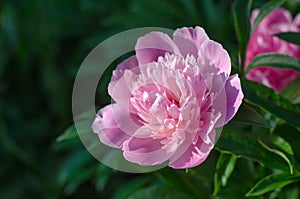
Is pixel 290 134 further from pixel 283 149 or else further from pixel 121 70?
pixel 121 70

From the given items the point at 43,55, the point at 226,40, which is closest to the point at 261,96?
the point at 226,40

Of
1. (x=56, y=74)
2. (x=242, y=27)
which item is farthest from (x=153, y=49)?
(x=56, y=74)

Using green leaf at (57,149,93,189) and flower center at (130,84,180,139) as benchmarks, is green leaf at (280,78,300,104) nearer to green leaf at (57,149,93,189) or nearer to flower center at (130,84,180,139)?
flower center at (130,84,180,139)

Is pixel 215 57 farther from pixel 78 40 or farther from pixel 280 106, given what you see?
pixel 78 40

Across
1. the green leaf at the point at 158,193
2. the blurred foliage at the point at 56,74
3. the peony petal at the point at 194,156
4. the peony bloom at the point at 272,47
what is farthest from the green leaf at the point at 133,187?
the peony petal at the point at 194,156

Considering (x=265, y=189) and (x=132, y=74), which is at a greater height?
(x=132, y=74)

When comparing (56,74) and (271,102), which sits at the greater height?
(271,102)
